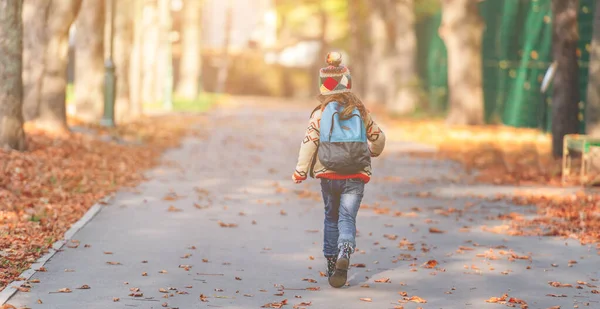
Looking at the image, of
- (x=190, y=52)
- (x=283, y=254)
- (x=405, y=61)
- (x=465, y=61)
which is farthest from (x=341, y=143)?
(x=190, y=52)

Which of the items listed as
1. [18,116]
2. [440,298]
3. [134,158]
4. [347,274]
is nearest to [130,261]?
[347,274]

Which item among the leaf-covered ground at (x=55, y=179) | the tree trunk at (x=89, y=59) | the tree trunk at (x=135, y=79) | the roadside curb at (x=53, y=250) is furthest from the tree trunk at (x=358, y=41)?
the roadside curb at (x=53, y=250)

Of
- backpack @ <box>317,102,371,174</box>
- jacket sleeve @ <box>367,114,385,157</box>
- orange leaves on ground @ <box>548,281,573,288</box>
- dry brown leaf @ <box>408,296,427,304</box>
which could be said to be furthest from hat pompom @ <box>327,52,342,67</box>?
orange leaves on ground @ <box>548,281,573,288</box>

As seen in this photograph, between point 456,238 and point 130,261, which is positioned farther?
point 456,238

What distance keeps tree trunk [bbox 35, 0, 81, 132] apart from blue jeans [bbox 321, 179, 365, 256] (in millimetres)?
11406

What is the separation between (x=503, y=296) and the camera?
8203 mm

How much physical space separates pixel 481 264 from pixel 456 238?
5.14 ft

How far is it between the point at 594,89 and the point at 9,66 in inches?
327

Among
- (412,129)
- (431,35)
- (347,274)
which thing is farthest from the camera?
(431,35)

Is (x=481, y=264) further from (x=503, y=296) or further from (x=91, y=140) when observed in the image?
(x=91, y=140)

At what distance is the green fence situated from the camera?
2475cm

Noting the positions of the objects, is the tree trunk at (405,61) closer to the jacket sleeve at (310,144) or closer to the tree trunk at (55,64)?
the tree trunk at (55,64)

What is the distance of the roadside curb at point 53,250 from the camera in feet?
25.6

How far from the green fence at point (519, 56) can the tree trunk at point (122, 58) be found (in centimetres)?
930
